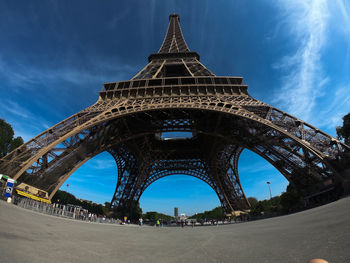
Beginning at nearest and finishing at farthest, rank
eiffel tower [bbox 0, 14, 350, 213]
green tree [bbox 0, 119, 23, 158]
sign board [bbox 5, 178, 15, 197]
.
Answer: sign board [bbox 5, 178, 15, 197] < eiffel tower [bbox 0, 14, 350, 213] < green tree [bbox 0, 119, 23, 158]

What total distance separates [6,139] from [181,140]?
82.8 feet

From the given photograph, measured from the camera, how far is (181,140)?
1293 inches

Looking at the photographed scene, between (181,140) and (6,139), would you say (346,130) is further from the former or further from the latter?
(6,139)

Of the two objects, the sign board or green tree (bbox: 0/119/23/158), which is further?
green tree (bbox: 0/119/23/158)

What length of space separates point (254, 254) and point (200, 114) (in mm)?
20213

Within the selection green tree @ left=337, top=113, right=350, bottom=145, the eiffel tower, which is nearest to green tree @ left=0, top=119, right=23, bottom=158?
the eiffel tower

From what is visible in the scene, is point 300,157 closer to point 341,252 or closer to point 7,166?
point 341,252

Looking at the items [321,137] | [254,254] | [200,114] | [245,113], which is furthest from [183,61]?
[254,254]

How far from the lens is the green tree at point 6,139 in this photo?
2303 cm

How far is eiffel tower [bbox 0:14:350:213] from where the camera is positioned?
1391 cm

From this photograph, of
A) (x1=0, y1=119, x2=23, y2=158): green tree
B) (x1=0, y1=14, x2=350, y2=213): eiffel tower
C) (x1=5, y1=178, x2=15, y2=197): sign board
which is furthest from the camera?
(x1=0, y1=119, x2=23, y2=158): green tree

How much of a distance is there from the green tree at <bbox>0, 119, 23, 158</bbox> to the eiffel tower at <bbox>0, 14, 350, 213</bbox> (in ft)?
17.5

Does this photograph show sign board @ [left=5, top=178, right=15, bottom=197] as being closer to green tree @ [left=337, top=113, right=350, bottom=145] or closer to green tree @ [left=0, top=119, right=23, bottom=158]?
green tree @ [left=0, top=119, right=23, bottom=158]

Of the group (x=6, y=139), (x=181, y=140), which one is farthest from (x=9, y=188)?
(x=181, y=140)
